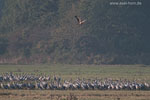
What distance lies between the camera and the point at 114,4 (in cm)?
8056

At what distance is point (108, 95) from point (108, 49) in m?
40.1

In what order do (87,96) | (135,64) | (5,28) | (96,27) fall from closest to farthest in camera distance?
1. (87,96)
2. (135,64)
3. (96,27)
4. (5,28)

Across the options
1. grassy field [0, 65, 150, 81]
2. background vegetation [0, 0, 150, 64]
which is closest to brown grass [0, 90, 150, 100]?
grassy field [0, 65, 150, 81]

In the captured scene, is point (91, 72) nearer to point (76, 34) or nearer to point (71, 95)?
point (76, 34)

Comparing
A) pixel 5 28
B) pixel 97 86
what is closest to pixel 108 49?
pixel 5 28

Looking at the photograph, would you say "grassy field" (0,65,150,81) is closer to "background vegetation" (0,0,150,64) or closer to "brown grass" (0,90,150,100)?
"background vegetation" (0,0,150,64)

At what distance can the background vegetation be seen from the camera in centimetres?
7525

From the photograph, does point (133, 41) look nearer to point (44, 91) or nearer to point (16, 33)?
point (16, 33)

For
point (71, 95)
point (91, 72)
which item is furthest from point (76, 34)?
point (71, 95)

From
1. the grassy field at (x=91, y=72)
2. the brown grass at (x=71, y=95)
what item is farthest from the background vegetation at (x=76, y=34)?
the brown grass at (x=71, y=95)

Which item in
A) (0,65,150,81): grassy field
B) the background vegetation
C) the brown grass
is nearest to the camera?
the brown grass

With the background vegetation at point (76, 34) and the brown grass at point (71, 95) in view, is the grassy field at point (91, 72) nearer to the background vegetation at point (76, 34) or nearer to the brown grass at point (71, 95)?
the background vegetation at point (76, 34)

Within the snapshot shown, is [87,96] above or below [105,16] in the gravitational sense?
below

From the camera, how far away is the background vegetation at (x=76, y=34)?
247ft
